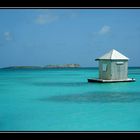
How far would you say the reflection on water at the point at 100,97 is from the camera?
8.44 m

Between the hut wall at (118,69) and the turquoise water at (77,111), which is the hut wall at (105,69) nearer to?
the hut wall at (118,69)

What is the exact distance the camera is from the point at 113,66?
817 cm

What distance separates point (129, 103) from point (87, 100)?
102 cm

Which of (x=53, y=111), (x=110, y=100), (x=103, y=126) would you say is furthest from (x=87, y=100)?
(x=103, y=126)

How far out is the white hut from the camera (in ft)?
26.9

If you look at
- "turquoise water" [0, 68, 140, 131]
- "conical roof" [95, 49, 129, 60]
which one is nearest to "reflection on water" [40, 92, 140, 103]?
"turquoise water" [0, 68, 140, 131]

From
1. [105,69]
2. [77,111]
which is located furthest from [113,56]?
[77,111]

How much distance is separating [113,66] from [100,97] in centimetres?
125

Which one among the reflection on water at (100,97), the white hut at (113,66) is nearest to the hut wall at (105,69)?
the white hut at (113,66)

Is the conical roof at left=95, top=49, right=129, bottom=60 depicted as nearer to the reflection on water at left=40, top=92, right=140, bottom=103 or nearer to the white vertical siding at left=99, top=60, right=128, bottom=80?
the white vertical siding at left=99, top=60, right=128, bottom=80

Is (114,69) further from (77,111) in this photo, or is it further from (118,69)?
(77,111)

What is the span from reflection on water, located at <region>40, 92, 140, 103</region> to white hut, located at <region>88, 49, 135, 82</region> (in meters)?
0.54
